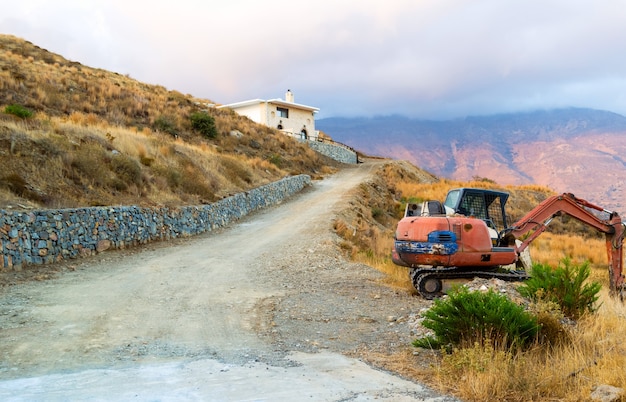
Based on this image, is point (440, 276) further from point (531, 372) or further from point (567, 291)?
point (531, 372)

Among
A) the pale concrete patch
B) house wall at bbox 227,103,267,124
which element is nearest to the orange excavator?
the pale concrete patch

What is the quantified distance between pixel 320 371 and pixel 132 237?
12813 millimetres

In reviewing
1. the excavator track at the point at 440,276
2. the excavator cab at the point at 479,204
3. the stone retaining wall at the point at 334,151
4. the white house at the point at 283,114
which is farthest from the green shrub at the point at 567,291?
the white house at the point at 283,114

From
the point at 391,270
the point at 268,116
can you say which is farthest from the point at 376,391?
the point at 268,116

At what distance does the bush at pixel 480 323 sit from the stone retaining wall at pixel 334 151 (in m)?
51.9

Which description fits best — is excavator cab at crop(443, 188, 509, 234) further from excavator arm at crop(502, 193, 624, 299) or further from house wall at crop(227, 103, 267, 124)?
house wall at crop(227, 103, 267, 124)

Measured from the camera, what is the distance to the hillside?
59.1 ft

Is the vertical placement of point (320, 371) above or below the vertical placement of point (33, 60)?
below

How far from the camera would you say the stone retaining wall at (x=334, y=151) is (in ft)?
195

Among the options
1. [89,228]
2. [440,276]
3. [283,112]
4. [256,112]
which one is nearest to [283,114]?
[283,112]

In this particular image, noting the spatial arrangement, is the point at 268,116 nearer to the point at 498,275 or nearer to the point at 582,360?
the point at 498,275

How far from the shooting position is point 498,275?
38.9 feet

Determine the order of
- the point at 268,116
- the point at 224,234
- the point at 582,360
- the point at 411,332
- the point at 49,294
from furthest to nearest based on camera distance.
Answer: the point at 268,116 → the point at 224,234 → the point at 49,294 → the point at 411,332 → the point at 582,360

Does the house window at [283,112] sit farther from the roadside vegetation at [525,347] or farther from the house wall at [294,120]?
the roadside vegetation at [525,347]
